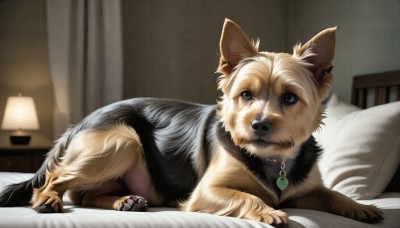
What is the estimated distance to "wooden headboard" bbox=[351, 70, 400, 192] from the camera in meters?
2.95

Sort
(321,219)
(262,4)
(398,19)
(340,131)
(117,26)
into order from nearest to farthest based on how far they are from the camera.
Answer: (321,219), (340,131), (398,19), (117,26), (262,4)

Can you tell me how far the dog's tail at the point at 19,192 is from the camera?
186 cm

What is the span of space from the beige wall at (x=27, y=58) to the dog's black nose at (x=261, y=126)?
3317 millimetres

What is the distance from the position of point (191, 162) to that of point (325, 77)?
621 mm

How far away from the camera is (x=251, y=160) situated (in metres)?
1.81

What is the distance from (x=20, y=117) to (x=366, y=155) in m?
2.95

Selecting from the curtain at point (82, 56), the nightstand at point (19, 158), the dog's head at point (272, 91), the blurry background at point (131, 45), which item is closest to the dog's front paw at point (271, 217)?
the dog's head at point (272, 91)

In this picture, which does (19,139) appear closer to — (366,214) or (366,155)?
(366,155)

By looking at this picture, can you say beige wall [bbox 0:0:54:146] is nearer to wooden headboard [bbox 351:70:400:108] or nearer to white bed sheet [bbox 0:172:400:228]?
wooden headboard [bbox 351:70:400:108]

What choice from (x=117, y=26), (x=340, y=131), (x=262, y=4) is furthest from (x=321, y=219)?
(x=262, y=4)

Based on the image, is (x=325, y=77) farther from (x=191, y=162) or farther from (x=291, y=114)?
(x=191, y=162)

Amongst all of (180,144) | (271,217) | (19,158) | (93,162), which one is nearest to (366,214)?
(271,217)

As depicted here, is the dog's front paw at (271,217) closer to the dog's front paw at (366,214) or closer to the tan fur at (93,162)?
the dog's front paw at (366,214)

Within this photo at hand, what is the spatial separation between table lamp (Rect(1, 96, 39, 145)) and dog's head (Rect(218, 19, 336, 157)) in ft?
8.83
